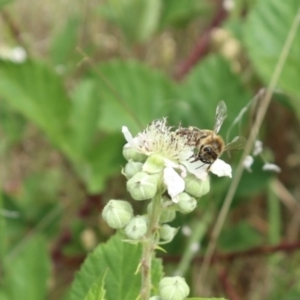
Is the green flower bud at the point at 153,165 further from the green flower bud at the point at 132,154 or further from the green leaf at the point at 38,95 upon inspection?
the green leaf at the point at 38,95

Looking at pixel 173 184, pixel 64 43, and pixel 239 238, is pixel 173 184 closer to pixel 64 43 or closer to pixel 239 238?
pixel 239 238

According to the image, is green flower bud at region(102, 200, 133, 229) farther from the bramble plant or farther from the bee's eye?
the bee's eye

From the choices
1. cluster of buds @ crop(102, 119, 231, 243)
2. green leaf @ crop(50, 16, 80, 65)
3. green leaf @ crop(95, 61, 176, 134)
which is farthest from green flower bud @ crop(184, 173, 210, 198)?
green leaf @ crop(50, 16, 80, 65)

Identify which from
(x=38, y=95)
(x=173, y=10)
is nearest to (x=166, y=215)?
(x=38, y=95)

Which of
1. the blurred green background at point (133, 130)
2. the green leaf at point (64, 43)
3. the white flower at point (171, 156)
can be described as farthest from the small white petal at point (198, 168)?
the green leaf at point (64, 43)

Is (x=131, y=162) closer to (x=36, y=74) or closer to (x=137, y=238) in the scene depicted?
(x=137, y=238)

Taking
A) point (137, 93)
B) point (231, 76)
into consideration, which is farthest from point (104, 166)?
point (231, 76)
